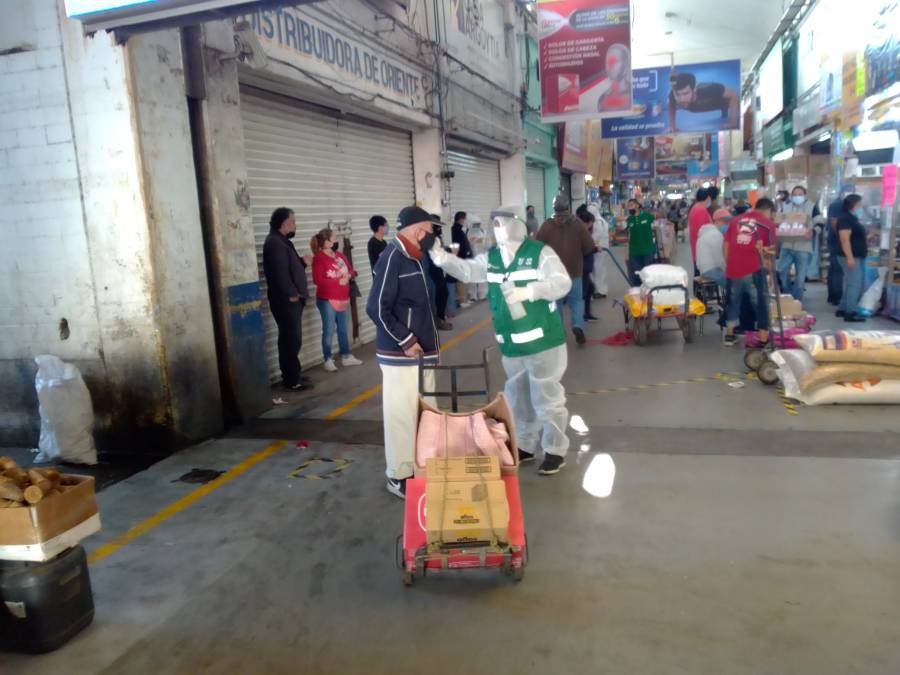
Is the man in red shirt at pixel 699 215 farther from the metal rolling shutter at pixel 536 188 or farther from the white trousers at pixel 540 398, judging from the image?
the metal rolling shutter at pixel 536 188

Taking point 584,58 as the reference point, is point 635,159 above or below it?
below

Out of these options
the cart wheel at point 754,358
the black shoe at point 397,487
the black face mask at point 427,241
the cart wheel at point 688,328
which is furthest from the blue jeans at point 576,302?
the black shoe at point 397,487

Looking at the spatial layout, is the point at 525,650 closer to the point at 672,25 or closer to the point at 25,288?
the point at 25,288

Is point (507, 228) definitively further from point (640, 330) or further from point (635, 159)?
point (635, 159)

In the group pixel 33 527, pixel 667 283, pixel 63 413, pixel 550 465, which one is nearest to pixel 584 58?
pixel 667 283

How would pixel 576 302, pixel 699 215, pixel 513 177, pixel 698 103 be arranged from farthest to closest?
pixel 698 103
pixel 513 177
pixel 699 215
pixel 576 302

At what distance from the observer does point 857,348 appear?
6.00 metres

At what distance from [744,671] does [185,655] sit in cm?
228

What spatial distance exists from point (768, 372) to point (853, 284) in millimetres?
3941

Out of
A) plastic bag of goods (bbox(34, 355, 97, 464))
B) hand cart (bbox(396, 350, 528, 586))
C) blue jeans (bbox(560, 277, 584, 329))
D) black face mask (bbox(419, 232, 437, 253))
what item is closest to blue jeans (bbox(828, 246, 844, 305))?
blue jeans (bbox(560, 277, 584, 329))

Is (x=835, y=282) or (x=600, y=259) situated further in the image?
(x=600, y=259)

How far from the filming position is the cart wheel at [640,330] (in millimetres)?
9031

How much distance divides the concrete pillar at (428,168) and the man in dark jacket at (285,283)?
5.04 m

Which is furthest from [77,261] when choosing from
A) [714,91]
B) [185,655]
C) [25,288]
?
[714,91]
